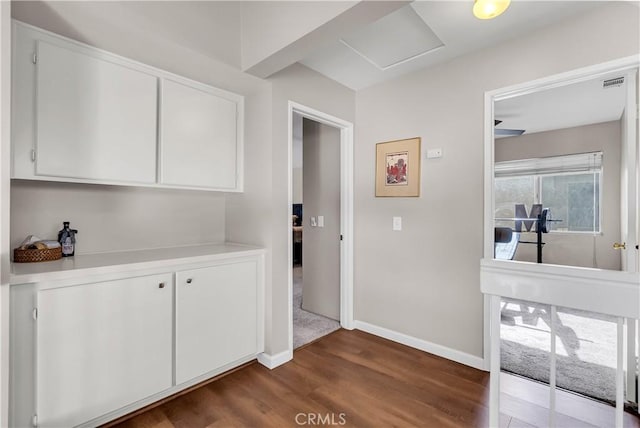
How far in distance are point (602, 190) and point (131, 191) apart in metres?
5.07

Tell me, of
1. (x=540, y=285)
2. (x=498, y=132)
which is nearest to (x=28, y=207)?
(x=540, y=285)

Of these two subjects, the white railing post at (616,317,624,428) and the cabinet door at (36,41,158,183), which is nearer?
the white railing post at (616,317,624,428)

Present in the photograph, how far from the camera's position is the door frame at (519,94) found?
1.75 metres

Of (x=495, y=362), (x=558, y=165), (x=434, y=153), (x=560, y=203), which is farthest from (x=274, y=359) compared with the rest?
(x=558, y=165)

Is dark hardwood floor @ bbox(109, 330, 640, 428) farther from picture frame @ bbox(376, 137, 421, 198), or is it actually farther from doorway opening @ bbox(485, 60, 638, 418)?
picture frame @ bbox(376, 137, 421, 198)

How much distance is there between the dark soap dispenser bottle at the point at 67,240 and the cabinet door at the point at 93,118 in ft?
1.34

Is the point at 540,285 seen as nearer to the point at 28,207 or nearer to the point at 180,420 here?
the point at 180,420

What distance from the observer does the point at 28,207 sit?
5.80ft

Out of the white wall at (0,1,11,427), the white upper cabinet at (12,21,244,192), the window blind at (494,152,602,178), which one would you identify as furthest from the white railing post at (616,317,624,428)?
the window blind at (494,152,602,178)

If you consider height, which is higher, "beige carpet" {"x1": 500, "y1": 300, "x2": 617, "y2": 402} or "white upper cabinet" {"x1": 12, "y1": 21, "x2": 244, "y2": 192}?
"white upper cabinet" {"x1": 12, "y1": 21, "x2": 244, "y2": 192}

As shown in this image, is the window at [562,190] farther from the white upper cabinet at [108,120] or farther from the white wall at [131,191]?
the white upper cabinet at [108,120]

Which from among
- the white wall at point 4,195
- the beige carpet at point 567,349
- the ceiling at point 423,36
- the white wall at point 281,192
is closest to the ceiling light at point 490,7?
the ceiling at point 423,36

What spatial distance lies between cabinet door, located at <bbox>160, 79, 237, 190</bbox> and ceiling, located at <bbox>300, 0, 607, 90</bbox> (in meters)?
0.85

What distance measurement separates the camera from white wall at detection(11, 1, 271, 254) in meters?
1.52
